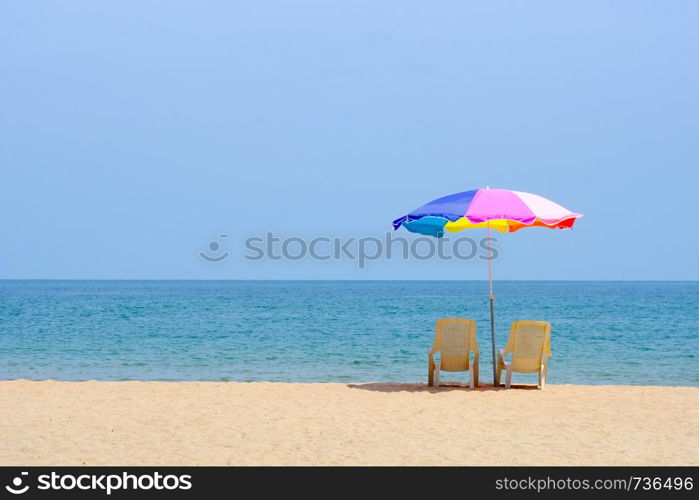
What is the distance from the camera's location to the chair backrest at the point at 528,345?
9797 mm

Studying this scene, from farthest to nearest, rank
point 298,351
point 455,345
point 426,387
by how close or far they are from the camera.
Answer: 1. point 298,351
2. point 426,387
3. point 455,345

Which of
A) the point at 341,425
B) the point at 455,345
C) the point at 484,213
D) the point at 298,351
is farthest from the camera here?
the point at 298,351

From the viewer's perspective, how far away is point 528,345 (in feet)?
32.3

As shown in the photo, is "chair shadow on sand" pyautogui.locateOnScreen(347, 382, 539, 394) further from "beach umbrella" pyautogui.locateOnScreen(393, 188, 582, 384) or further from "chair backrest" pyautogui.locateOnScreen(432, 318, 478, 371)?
"beach umbrella" pyautogui.locateOnScreen(393, 188, 582, 384)

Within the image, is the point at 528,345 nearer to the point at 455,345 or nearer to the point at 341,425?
the point at 455,345

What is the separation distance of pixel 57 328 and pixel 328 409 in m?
22.2

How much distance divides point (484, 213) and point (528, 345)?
184 cm

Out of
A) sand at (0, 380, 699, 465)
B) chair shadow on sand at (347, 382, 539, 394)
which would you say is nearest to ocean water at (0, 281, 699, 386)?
chair shadow on sand at (347, 382, 539, 394)

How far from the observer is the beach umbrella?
361 inches

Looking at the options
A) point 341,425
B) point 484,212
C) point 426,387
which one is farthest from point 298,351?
point 341,425

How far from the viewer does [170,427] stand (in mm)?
7422
